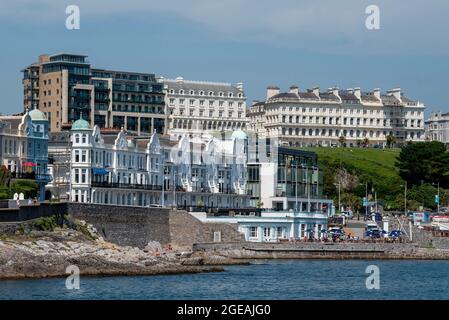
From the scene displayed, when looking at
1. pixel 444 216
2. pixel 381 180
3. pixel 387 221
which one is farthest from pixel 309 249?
pixel 381 180

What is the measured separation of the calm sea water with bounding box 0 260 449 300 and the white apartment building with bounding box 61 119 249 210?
2144cm

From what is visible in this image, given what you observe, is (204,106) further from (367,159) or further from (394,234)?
(394,234)

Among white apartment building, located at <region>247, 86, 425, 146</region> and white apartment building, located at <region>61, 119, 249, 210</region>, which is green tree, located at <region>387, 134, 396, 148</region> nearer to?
white apartment building, located at <region>247, 86, 425, 146</region>

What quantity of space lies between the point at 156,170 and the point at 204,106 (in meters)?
66.0

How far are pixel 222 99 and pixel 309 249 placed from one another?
8182 centimetres

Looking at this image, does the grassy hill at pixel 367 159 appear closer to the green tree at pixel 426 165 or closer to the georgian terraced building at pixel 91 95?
the green tree at pixel 426 165

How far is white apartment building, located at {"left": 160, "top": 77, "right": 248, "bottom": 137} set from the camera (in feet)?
572

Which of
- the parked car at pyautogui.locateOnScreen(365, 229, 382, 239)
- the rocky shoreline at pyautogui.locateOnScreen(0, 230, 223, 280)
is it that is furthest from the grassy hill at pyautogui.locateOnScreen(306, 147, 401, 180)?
the rocky shoreline at pyautogui.locateOnScreen(0, 230, 223, 280)

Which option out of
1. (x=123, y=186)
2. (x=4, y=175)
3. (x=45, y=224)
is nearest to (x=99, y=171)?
(x=123, y=186)

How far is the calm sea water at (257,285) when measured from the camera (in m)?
59.3

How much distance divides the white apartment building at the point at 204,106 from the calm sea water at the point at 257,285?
89.7 meters

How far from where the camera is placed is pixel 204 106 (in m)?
177

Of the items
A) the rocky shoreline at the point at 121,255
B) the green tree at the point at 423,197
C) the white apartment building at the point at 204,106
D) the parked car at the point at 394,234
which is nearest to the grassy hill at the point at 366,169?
the green tree at the point at 423,197

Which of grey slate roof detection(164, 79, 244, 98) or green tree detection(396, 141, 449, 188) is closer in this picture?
green tree detection(396, 141, 449, 188)
